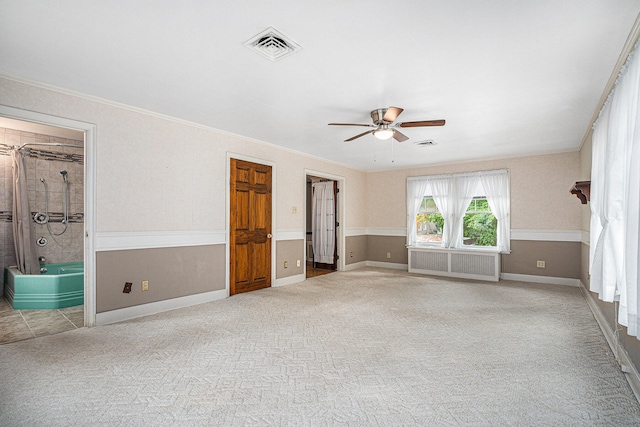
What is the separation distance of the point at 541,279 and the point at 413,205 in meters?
2.95

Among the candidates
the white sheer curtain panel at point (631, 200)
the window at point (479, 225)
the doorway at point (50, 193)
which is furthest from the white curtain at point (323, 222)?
the white sheer curtain panel at point (631, 200)

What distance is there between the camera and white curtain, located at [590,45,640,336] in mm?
1945

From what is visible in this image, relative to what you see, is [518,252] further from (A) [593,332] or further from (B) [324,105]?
(B) [324,105]

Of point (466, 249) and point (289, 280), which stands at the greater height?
point (466, 249)

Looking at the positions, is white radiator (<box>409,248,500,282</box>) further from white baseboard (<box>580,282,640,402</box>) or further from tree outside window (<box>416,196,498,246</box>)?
white baseboard (<box>580,282,640,402</box>)

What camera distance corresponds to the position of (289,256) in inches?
245

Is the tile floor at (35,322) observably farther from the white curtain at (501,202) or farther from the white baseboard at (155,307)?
the white curtain at (501,202)

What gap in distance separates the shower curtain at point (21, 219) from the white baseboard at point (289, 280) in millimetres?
3607

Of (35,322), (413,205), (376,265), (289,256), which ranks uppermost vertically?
(413,205)

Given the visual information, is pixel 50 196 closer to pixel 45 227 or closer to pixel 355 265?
pixel 45 227

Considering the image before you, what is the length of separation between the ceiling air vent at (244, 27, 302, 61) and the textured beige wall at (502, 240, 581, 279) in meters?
6.11

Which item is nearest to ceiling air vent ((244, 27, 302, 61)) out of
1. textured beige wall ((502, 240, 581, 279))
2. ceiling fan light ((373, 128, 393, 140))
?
ceiling fan light ((373, 128, 393, 140))

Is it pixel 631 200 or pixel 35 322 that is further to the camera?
Answer: pixel 35 322

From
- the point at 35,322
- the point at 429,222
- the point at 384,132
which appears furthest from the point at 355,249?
the point at 35,322
